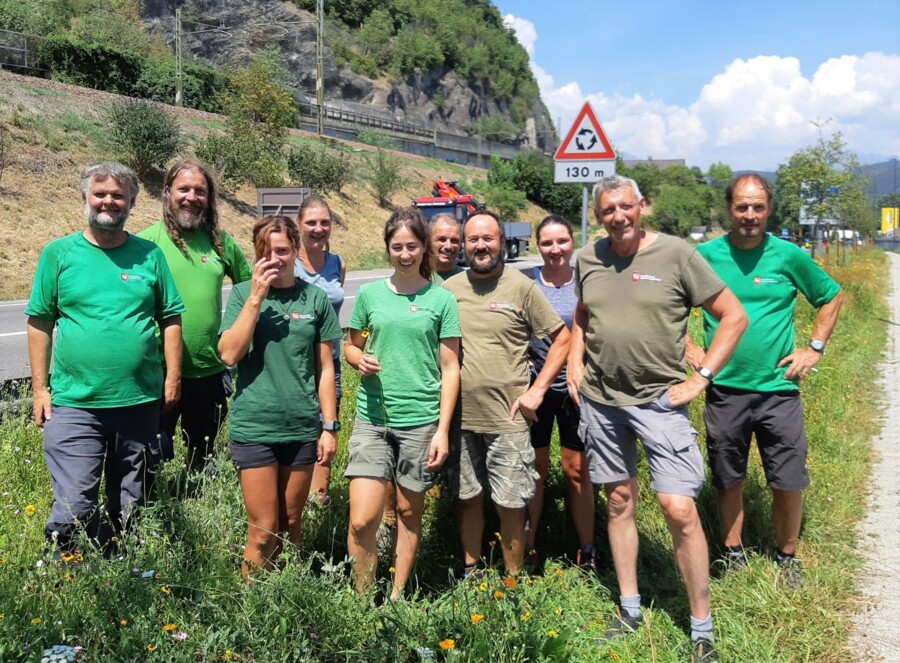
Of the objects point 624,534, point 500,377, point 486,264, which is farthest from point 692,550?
point 486,264

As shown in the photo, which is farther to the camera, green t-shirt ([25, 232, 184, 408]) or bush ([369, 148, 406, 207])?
bush ([369, 148, 406, 207])

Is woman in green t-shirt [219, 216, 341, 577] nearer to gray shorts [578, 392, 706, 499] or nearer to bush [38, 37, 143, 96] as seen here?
gray shorts [578, 392, 706, 499]

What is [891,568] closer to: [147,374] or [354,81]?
[147,374]

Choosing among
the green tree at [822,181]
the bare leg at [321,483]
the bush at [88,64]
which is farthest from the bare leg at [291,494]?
the bush at [88,64]

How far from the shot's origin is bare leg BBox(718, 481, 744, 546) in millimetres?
3898

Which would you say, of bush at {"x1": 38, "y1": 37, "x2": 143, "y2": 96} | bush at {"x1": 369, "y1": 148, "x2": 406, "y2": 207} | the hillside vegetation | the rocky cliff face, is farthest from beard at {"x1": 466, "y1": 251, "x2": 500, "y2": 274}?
the rocky cliff face

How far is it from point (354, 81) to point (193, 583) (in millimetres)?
78397

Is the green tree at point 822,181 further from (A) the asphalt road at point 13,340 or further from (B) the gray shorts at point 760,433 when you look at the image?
(B) the gray shorts at point 760,433

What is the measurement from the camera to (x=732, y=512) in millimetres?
3916

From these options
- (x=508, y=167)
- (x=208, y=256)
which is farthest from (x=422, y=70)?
(x=208, y=256)

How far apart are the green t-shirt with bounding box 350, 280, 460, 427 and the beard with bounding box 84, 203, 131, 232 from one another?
1.18 metres

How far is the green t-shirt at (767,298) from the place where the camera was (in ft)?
12.0

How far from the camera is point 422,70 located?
8762cm

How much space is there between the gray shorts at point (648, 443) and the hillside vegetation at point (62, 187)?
15302 mm
